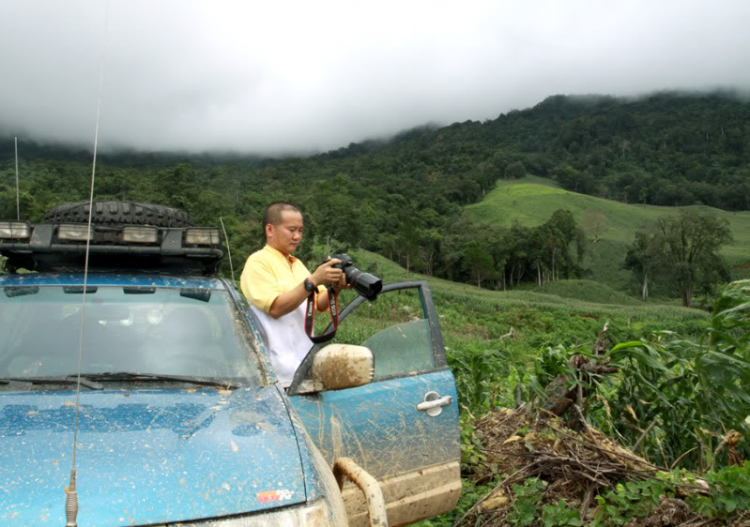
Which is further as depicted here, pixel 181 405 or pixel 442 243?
pixel 442 243

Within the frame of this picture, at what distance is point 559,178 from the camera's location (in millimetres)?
144000

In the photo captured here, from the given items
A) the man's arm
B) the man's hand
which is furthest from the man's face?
the man's hand

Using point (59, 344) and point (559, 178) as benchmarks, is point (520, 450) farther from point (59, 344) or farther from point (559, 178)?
point (559, 178)

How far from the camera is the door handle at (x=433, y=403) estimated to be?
3.08 meters

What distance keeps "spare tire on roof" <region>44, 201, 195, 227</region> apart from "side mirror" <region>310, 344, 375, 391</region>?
220cm

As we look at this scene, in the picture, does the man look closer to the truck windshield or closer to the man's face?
the man's face

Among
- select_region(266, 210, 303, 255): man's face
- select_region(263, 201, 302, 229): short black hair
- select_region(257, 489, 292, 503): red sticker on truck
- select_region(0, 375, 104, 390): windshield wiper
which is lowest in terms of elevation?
select_region(257, 489, 292, 503): red sticker on truck

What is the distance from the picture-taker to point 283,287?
3305 millimetres

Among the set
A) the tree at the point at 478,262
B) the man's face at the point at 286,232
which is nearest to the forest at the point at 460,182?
the tree at the point at 478,262

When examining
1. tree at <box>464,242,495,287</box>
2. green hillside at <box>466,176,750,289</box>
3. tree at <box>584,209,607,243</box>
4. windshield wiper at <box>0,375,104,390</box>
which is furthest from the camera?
tree at <box>584,209,607,243</box>

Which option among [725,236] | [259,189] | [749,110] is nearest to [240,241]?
[259,189]

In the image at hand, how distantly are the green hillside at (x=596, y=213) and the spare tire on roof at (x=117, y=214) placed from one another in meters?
84.7

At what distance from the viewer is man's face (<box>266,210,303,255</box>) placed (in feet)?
11.6

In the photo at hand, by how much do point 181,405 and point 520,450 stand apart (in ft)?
9.03
